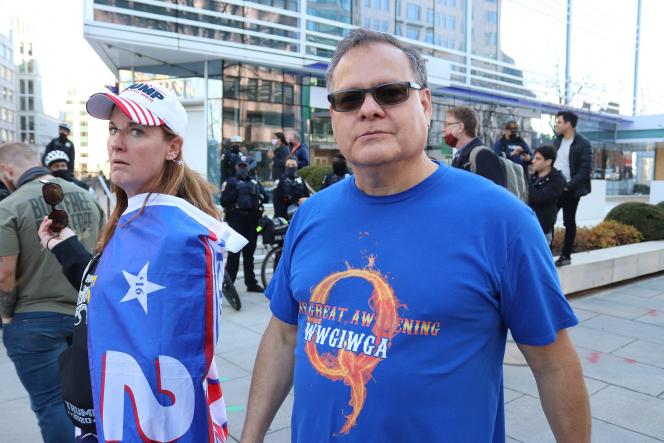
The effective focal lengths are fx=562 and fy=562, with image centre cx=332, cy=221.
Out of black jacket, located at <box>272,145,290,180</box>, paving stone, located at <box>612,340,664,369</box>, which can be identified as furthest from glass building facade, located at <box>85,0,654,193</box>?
paving stone, located at <box>612,340,664,369</box>

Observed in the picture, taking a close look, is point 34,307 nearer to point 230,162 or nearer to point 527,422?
point 527,422

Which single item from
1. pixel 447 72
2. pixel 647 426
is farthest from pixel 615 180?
pixel 647 426

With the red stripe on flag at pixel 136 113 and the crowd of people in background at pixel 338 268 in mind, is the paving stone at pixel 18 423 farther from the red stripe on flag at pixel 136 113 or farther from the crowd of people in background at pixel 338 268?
the red stripe on flag at pixel 136 113

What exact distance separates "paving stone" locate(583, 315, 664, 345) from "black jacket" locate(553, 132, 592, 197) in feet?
→ 5.75

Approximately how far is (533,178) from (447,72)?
64.5 feet

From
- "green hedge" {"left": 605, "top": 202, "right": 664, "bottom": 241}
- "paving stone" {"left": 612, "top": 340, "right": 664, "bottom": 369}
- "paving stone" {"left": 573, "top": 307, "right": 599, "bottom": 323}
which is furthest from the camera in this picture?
"green hedge" {"left": 605, "top": 202, "right": 664, "bottom": 241}

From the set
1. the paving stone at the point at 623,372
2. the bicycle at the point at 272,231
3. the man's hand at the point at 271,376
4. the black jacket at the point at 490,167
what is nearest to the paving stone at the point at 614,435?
the paving stone at the point at 623,372

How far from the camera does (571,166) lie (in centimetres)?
774

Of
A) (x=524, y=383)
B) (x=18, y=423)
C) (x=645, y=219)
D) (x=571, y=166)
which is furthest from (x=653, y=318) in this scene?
(x=18, y=423)

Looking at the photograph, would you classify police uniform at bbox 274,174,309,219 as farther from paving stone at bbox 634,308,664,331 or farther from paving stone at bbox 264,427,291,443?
paving stone at bbox 264,427,291,443

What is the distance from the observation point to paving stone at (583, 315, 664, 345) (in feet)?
20.1

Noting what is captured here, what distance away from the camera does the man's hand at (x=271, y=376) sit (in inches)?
71.1

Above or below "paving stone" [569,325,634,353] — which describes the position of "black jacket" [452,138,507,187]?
above

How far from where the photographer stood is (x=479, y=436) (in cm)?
144
